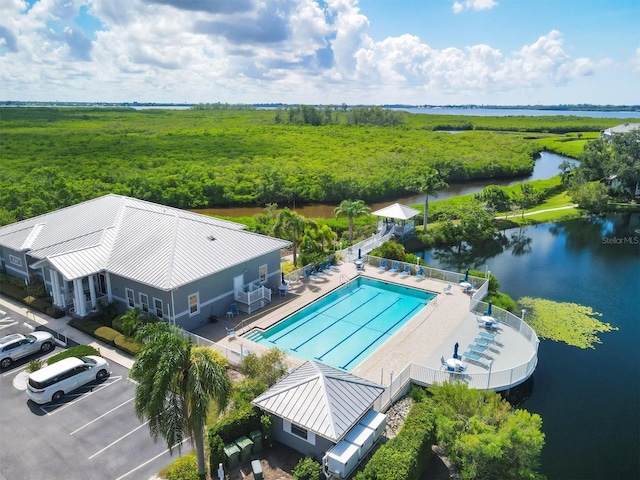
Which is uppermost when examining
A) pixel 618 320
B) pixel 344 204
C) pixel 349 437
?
pixel 344 204

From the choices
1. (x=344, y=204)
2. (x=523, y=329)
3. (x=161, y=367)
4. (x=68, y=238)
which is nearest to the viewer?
(x=161, y=367)

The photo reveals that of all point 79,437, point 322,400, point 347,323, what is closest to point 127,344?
point 79,437

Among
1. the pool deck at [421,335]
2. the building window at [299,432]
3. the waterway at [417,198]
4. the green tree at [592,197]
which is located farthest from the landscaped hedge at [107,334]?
the green tree at [592,197]

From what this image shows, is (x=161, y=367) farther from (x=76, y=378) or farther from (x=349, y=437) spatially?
(x=76, y=378)

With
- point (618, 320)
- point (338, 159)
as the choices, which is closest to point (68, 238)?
point (618, 320)

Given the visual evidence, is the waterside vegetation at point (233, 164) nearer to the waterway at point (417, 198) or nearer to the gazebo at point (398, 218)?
the waterway at point (417, 198)

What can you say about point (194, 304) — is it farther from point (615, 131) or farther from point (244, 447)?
point (615, 131)

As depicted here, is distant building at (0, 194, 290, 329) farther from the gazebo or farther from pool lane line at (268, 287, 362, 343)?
the gazebo
